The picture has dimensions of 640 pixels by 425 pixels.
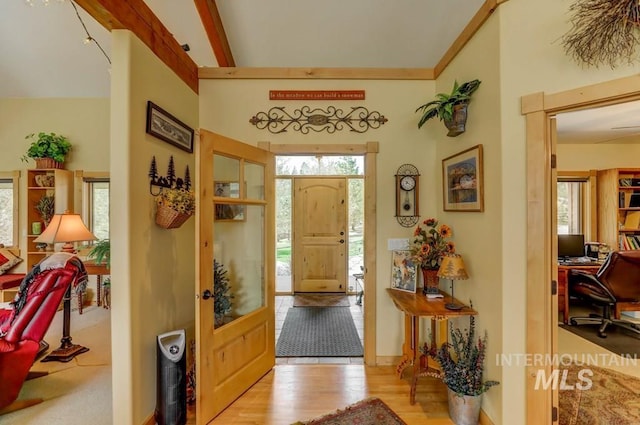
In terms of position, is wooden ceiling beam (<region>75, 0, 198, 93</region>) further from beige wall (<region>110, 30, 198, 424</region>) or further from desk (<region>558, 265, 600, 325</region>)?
desk (<region>558, 265, 600, 325</region>)

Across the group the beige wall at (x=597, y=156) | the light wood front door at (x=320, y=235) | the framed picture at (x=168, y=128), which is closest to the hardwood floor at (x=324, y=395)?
the framed picture at (x=168, y=128)

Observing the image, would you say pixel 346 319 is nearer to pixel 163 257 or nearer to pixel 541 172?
pixel 163 257

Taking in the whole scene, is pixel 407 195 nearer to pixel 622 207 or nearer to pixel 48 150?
pixel 622 207

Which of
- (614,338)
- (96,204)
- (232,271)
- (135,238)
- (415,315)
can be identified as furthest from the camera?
(96,204)

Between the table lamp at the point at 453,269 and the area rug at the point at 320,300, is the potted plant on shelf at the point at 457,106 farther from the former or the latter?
the area rug at the point at 320,300

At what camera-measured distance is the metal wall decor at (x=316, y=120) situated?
2721mm

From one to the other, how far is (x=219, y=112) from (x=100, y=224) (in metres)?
3.08

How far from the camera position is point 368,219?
8.82 ft

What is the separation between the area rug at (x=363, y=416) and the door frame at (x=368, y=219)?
584 mm

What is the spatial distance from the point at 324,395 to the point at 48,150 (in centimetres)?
479

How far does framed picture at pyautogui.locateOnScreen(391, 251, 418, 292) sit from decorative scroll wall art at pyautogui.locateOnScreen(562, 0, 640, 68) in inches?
69.2

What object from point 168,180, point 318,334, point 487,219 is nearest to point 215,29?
point 168,180

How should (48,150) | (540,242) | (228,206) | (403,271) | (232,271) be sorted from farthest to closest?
(48,150) → (403,271) → (232,271) → (228,206) → (540,242)

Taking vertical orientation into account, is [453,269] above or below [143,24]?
below
